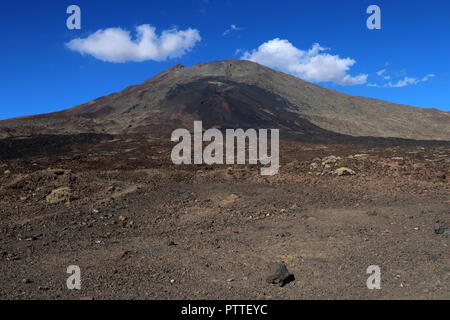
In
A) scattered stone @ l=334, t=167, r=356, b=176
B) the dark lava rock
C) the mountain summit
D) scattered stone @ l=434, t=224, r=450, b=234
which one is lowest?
the dark lava rock

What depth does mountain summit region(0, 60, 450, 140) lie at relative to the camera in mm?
50562

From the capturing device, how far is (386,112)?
72438 mm

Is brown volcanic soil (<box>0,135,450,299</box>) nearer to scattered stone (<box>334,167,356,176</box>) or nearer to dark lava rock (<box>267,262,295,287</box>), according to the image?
dark lava rock (<box>267,262,295,287</box>)

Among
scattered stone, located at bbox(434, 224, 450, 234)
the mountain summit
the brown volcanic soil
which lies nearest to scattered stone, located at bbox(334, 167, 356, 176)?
the brown volcanic soil

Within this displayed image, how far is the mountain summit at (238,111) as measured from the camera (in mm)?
50562

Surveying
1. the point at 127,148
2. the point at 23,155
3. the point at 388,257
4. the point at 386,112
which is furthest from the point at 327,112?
the point at 388,257

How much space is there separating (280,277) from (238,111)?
5328cm

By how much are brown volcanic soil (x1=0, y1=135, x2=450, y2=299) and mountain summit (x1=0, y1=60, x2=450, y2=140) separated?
27985 millimetres

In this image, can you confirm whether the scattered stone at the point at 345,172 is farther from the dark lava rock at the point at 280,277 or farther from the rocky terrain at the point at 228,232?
the dark lava rock at the point at 280,277

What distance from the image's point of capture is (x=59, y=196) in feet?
35.7

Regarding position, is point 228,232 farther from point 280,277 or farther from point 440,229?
point 440,229

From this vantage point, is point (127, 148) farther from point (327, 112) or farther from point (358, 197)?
point (327, 112)

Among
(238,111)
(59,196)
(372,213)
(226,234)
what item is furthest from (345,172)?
(238,111)
